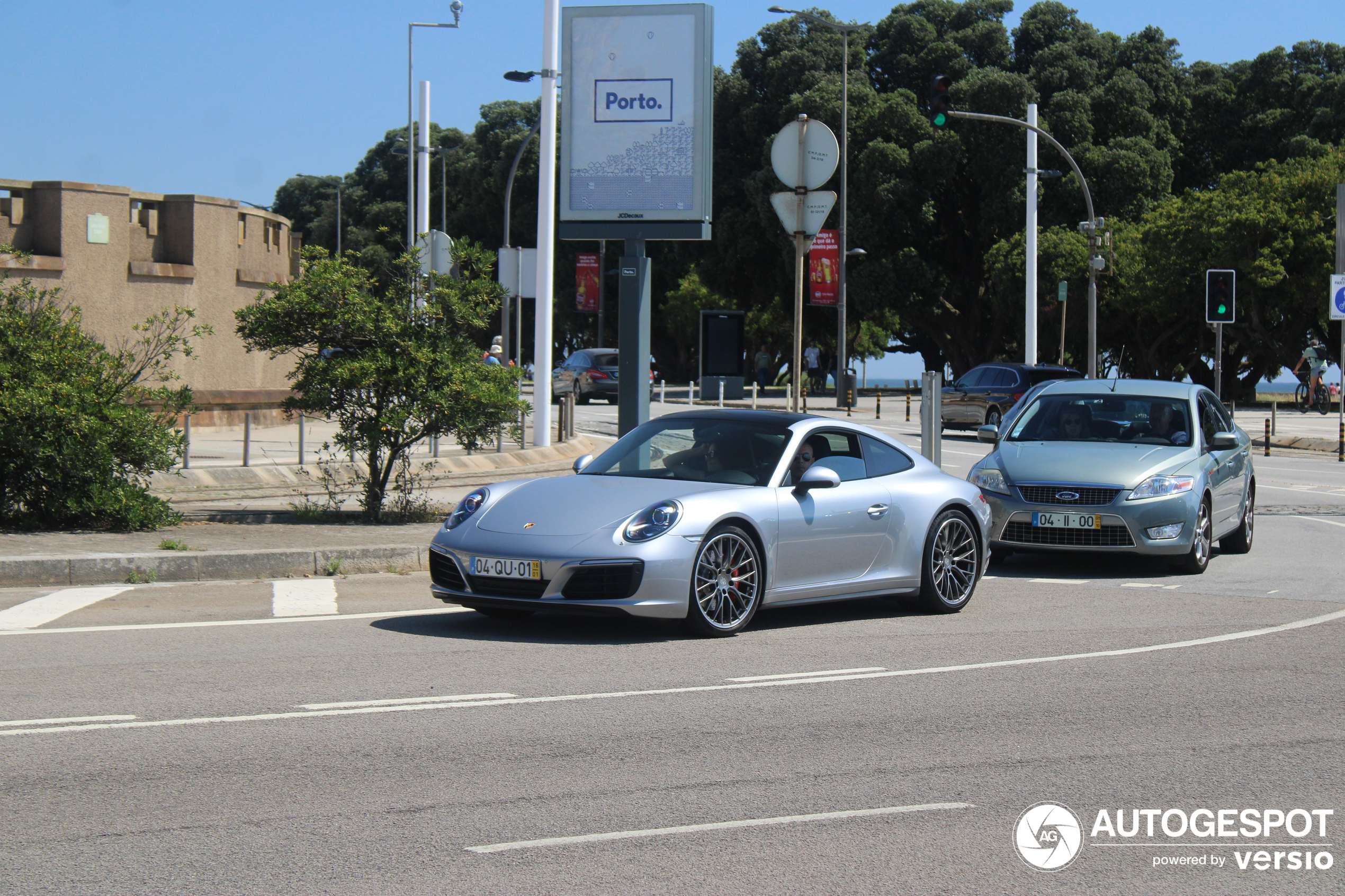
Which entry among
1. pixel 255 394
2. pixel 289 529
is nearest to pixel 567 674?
pixel 289 529

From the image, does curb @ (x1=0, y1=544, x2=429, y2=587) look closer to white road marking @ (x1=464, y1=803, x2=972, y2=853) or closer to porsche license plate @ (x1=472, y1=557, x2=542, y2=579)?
porsche license plate @ (x1=472, y1=557, x2=542, y2=579)

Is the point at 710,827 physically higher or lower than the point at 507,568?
lower

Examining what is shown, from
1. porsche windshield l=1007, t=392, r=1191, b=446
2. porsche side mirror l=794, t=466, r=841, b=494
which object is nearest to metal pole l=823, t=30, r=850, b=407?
porsche windshield l=1007, t=392, r=1191, b=446

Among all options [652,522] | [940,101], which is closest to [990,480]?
[652,522]

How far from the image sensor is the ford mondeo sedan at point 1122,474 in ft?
37.2

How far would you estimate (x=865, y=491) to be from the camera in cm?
938

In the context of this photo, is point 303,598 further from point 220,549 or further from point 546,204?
point 546,204

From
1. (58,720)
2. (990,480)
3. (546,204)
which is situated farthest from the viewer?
(546,204)

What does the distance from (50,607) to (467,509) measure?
2.84 m

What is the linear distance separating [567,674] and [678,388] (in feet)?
162

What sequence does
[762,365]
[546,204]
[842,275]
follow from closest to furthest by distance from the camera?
1. [546,204]
2. [842,275]
3. [762,365]

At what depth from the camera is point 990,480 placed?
11.9 m

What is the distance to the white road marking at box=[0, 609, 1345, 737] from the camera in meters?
6.07

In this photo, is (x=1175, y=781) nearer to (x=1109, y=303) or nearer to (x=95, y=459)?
(x=95, y=459)
